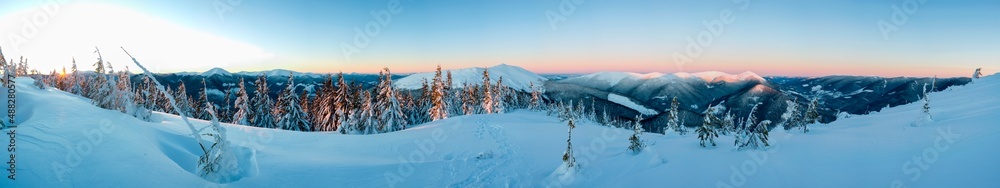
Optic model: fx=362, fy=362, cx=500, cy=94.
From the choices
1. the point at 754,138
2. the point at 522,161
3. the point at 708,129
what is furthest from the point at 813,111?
the point at 522,161

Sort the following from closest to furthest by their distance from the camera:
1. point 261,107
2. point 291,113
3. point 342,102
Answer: point 342,102 → point 291,113 → point 261,107

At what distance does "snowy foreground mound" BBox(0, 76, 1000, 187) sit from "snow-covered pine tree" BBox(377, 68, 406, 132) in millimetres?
17298

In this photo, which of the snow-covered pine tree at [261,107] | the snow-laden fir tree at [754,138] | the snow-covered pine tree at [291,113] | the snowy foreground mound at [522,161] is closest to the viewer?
the snowy foreground mound at [522,161]

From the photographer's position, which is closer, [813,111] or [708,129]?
[708,129]

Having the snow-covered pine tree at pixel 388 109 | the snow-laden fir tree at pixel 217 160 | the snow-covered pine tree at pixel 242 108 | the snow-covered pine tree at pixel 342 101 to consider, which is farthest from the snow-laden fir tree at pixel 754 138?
the snow-covered pine tree at pixel 242 108

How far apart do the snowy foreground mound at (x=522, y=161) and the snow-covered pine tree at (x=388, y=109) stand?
56.8 feet

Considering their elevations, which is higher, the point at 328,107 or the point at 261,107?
the point at 328,107

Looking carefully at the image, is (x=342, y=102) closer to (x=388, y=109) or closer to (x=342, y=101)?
(x=342, y=101)

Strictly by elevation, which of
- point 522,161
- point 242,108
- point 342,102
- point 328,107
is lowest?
point 242,108

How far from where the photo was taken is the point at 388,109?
30578 mm

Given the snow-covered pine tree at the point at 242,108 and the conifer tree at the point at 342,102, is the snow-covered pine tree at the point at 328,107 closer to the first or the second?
the conifer tree at the point at 342,102

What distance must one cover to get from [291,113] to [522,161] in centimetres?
2866

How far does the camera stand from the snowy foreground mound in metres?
5.33

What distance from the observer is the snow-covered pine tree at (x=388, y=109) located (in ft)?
99.6
